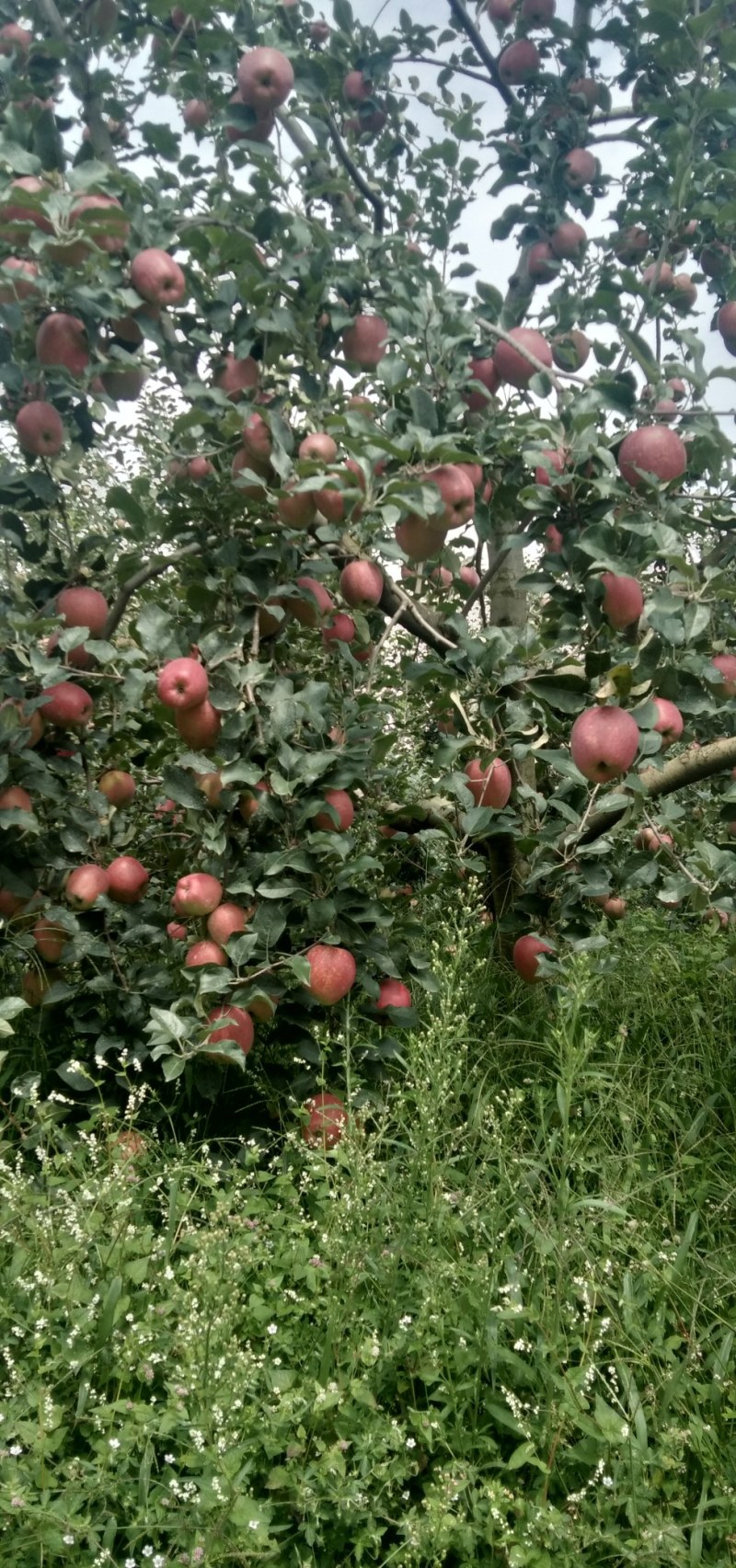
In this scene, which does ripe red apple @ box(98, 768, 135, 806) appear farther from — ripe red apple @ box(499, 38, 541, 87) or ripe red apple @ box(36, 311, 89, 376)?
ripe red apple @ box(499, 38, 541, 87)

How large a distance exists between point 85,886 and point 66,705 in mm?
391

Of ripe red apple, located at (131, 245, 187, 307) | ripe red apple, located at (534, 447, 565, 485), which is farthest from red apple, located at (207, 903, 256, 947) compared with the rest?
ripe red apple, located at (131, 245, 187, 307)

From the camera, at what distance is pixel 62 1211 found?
1820 millimetres

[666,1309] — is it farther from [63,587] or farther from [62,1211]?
[63,587]

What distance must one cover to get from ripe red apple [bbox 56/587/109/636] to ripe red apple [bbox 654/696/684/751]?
1225 millimetres

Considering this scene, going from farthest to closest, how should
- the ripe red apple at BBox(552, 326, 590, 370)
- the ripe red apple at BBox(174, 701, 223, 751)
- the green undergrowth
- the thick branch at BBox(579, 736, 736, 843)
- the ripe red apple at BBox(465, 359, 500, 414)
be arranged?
the ripe red apple at BBox(552, 326, 590, 370)
the ripe red apple at BBox(465, 359, 500, 414)
the thick branch at BBox(579, 736, 736, 843)
the ripe red apple at BBox(174, 701, 223, 751)
the green undergrowth

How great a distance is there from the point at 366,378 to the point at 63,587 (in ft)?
2.89

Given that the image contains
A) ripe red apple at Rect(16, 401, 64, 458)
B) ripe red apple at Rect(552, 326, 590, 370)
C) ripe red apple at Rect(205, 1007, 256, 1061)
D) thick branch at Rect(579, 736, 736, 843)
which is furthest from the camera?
ripe red apple at Rect(552, 326, 590, 370)

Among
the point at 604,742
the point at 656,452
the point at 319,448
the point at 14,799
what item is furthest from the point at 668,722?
the point at 14,799

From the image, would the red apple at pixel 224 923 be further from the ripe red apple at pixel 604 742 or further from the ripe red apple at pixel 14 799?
the ripe red apple at pixel 604 742

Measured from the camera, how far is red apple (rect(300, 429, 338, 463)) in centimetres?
217

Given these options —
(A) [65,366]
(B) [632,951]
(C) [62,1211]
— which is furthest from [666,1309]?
(A) [65,366]

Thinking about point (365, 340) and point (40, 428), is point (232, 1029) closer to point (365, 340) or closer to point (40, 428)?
point (40, 428)

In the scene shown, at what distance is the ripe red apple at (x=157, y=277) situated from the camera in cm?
215
